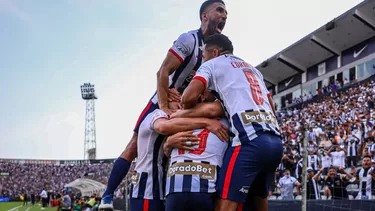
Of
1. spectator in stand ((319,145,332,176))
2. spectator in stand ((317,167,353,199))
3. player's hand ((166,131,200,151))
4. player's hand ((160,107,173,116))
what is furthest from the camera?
spectator in stand ((319,145,332,176))

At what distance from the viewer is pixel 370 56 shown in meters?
36.9

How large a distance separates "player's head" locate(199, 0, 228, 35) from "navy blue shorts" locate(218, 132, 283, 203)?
163cm

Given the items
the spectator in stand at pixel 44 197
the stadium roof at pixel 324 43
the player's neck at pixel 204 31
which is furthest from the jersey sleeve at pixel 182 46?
the spectator in stand at pixel 44 197

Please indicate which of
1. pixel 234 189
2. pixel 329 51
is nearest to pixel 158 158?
pixel 234 189

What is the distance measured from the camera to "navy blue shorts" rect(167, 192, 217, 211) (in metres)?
3.93

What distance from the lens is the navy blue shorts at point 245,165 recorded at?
3.90 metres

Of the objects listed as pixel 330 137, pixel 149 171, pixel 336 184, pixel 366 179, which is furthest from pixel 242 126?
pixel 330 137

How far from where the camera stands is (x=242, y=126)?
3992 millimetres

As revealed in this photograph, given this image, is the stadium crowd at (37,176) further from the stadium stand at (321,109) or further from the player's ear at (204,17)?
the player's ear at (204,17)

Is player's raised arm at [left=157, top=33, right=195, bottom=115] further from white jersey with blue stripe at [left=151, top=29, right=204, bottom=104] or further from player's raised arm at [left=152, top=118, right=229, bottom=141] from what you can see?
player's raised arm at [left=152, top=118, right=229, bottom=141]

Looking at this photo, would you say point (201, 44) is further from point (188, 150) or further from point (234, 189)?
point (234, 189)

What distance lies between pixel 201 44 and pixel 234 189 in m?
1.96

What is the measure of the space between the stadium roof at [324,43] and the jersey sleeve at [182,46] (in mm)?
33097

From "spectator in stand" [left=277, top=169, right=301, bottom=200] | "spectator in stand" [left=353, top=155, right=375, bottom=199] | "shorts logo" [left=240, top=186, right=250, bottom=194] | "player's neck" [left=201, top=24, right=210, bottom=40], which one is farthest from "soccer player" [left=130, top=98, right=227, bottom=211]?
"spectator in stand" [left=277, top=169, right=301, bottom=200]
